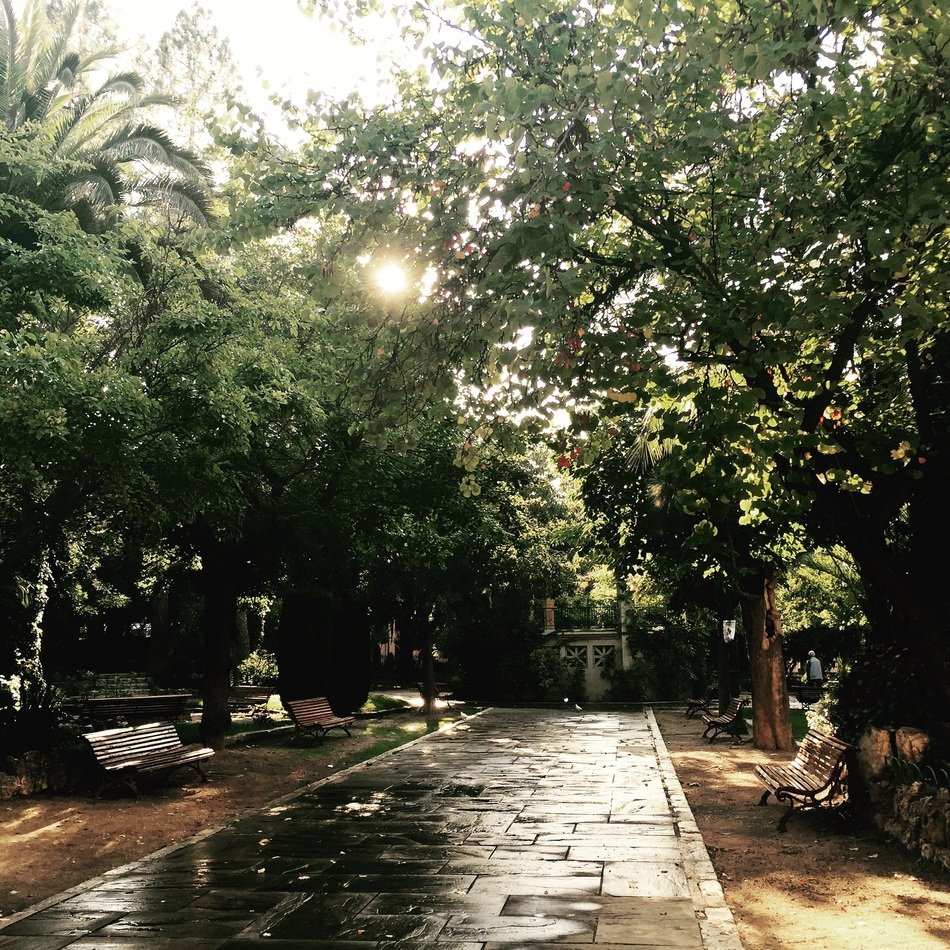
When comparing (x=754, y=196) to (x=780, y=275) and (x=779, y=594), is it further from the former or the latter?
(x=779, y=594)

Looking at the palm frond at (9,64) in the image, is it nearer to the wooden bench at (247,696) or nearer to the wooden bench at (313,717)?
the wooden bench at (313,717)

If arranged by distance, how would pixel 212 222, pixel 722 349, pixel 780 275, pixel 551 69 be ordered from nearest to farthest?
pixel 551 69 → pixel 780 275 → pixel 722 349 → pixel 212 222

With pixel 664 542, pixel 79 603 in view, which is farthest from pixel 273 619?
pixel 664 542

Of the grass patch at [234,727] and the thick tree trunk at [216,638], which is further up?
the thick tree trunk at [216,638]

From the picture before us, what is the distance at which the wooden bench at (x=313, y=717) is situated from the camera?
56.5 ft

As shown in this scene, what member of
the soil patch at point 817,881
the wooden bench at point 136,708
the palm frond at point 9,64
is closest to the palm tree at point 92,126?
the palm frond at point 9,64

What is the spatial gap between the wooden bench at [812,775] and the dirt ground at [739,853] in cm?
35

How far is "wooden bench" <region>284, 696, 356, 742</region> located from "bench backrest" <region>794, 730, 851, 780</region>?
31.4 feet

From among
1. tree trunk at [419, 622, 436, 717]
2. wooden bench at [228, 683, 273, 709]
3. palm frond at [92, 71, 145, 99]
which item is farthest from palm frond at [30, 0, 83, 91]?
tree trunk at [419, 622, 436, 717]

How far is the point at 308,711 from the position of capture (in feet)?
58.1

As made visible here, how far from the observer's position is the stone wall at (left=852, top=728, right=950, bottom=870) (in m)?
7.79

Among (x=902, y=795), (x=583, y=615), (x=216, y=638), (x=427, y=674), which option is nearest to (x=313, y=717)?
(x=216, y=638)

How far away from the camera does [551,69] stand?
654 centimetres

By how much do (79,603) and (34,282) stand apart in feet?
54.3
